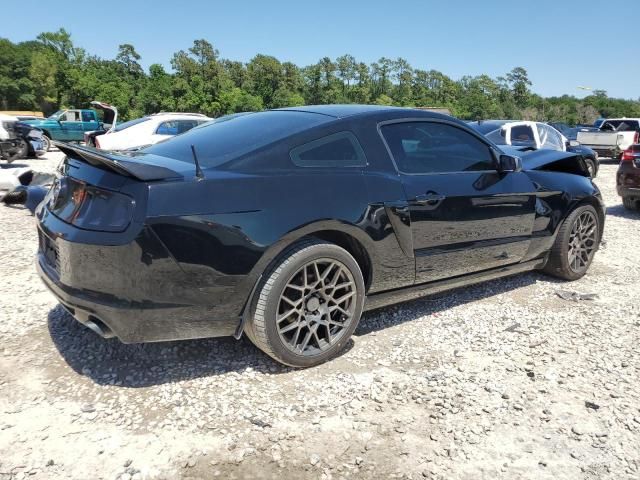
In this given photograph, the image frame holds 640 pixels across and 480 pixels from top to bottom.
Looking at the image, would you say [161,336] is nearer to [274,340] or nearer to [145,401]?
[145,401]

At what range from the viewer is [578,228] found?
4.72 metres

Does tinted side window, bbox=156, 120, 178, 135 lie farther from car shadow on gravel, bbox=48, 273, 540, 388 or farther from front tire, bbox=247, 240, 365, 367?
front tire, bbox=247, 240, 365, 367

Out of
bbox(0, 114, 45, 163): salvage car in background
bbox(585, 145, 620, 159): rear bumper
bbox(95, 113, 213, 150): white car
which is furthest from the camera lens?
bbox(585, 145, 620, 159): rear bumper

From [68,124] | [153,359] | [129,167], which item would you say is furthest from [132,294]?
[68,124]

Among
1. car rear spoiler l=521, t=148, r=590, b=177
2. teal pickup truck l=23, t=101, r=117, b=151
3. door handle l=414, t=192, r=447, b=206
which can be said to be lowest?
door handle l=414, t=192, r=447, b=206

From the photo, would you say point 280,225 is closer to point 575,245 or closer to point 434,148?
point 434,148

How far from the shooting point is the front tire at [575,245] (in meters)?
4.57

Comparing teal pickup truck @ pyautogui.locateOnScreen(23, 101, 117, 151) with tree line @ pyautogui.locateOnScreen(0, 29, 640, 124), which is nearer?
teal pickup truck @ pyautogui.locateOnScreen(23, 101, 117, 151)

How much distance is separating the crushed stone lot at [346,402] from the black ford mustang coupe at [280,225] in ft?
1.08

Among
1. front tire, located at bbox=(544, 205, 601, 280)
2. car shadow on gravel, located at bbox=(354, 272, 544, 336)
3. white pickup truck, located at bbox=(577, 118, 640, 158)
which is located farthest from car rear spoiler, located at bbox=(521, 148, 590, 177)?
white pickup truck, located at bbox=(577, 118, 640, 158)

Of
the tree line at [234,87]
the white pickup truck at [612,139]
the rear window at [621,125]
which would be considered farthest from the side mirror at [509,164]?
the tree line at [234,87]

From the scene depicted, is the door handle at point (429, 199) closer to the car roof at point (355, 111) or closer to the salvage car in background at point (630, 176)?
the car roof at point (355, 111)

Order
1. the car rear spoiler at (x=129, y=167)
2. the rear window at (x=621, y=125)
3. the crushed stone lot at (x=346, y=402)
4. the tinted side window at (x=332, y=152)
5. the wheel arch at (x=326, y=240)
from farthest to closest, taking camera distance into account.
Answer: the rear window at (x=621, y=125) → the tinted side window at (x=332, y=152) → the wheel arch at (x=326, y=240) → the car rear spoiler at (x=129, y=167) → the crushed stone lot at (x=346, y=402)

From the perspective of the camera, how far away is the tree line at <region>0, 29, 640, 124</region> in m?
46.0
